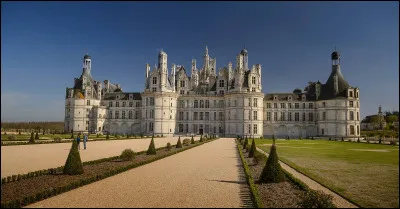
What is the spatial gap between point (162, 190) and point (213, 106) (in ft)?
221

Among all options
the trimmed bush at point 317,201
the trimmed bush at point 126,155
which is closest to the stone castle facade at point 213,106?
the trimmed bush at point 126,155

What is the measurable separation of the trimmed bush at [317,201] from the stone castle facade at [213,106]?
60286 mm

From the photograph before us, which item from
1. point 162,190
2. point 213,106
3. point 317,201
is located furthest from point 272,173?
point 213,106

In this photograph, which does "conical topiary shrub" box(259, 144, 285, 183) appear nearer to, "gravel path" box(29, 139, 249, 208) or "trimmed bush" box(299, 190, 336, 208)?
"gravel path" box(29, 139, 249, 208)

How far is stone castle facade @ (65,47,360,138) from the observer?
72.9m

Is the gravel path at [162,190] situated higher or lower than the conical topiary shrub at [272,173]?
lower

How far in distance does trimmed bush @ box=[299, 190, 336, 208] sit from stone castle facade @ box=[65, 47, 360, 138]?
60.3m

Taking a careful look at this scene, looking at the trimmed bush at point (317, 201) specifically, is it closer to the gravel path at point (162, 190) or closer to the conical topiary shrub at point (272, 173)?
the gravel path at point (162, 190)

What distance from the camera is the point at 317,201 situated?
394 inches

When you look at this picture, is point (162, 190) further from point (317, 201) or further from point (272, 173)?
point (317, 201)

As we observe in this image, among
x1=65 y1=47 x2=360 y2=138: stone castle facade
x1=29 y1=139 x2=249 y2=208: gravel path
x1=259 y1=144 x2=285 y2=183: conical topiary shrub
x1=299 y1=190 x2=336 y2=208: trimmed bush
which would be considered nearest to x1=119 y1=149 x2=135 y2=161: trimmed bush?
x1=29 y1=139 x2=249 y2=208: gravel path

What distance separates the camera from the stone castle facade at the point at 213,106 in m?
72.9

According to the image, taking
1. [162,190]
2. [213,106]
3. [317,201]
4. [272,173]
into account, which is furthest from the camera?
[213,106]

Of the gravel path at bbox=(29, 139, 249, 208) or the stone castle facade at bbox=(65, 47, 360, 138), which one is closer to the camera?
the gravel path at bbox=(29, 139, 249, 208)
